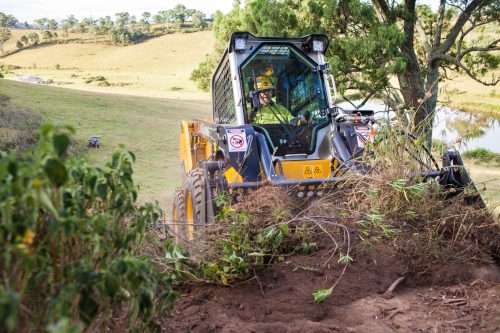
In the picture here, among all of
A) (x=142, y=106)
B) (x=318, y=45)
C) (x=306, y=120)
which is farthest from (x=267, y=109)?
(x=142, y=106)

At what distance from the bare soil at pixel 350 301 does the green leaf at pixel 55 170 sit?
72.7 inches

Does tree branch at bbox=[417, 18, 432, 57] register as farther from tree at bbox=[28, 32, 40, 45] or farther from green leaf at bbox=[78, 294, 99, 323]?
tree at bbox=[28, 32, 40, 45]

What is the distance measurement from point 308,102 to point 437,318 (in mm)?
4085

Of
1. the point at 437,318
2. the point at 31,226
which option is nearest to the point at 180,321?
the point at 437,318

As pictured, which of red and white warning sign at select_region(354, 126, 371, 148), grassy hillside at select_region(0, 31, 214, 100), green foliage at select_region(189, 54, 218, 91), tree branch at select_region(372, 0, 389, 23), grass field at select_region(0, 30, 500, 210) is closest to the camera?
red and white warning sign at select_region(354, 126, 371, 148)

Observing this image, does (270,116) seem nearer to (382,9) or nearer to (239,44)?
(239,44)

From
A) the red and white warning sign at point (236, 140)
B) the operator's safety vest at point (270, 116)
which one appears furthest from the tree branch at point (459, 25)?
the red and white warning sign at point (236, 140)

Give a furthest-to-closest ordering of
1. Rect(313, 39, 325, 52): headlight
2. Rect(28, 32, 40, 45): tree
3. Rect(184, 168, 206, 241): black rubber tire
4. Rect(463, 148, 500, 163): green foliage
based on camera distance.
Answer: Rect(28, 32, 40, 45): tree
Rect(463, 148, 500, 163): green foliage
Rect(313, 39, 325, 52): headlight
Rect(184, 168, 206, 241): black rubber tire

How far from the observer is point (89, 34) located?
318ft

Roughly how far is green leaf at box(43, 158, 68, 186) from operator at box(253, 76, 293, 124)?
5002 mm

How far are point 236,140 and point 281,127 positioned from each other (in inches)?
38.7

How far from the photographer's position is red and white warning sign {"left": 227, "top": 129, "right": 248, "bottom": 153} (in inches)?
236

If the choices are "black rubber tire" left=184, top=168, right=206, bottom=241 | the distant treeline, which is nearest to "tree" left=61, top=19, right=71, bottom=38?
the distant treeline

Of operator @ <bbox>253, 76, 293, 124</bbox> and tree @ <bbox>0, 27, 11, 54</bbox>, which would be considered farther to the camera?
tree @ <bbox>0, 27, 11, 54</bbox>
